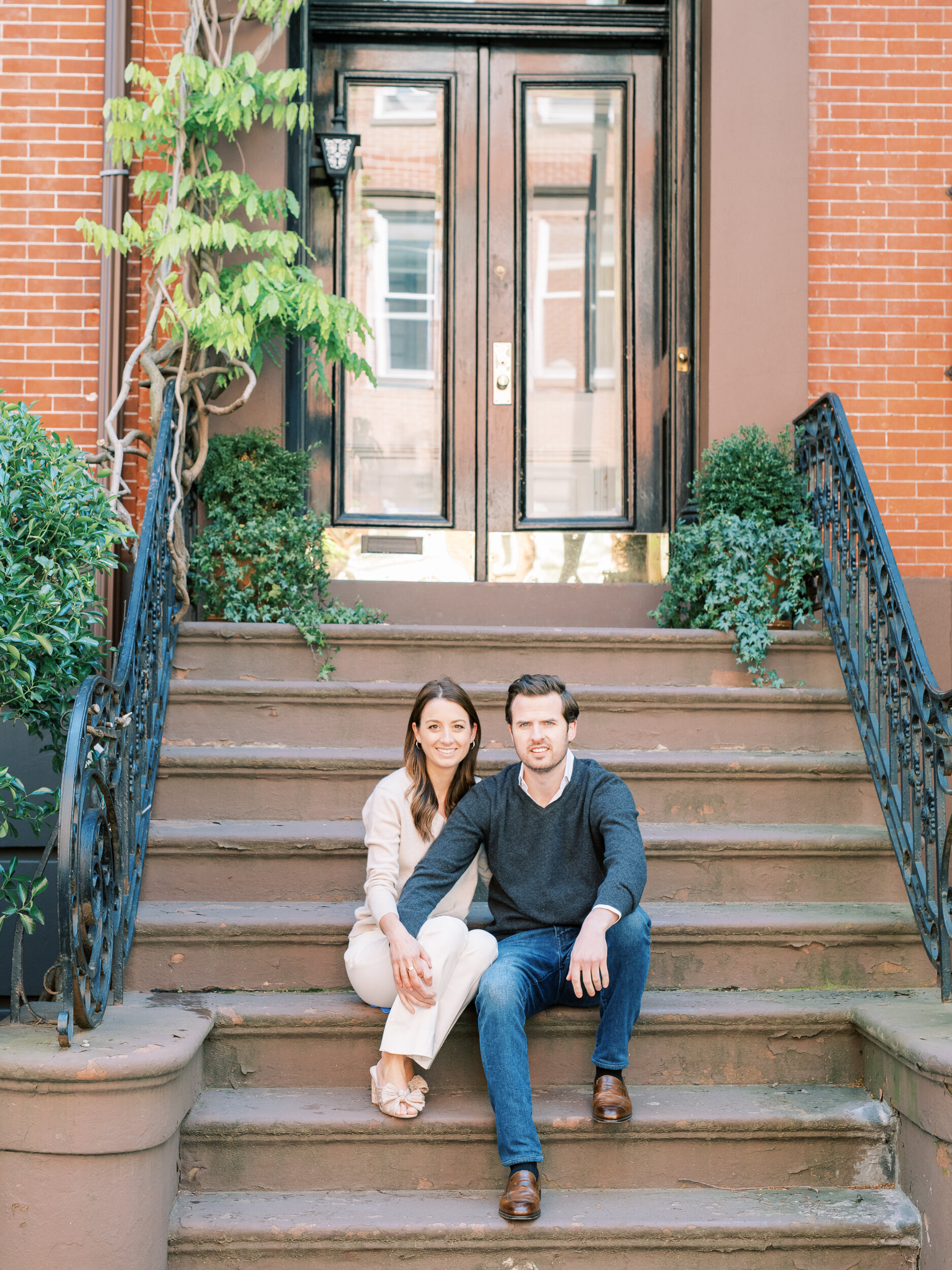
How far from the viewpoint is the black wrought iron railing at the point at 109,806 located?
112 inches

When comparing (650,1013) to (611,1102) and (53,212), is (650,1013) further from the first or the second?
(53,212)

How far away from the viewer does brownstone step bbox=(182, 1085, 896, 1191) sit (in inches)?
119

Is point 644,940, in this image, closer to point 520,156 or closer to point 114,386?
point 114,386

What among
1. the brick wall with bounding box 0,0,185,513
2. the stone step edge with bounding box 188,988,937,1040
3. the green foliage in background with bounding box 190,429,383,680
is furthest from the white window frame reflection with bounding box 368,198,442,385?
the stone step edge with bounding box 188,988,937,1040

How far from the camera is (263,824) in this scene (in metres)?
3.97

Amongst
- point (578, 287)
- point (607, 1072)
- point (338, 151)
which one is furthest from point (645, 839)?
point (338, 151)

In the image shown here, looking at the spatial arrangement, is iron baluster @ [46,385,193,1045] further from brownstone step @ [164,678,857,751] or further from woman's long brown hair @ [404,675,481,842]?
woman's long brown hair @ [404,675,481,842]

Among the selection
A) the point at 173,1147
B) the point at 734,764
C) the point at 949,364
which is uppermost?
the point at 949,364

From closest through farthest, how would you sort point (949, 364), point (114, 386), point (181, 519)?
point (181, 519) < point (114, 386) < point (949, 364)

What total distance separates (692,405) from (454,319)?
1288 millimetres

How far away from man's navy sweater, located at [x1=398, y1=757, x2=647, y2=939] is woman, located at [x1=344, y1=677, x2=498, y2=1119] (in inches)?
3.4

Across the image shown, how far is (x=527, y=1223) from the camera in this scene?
9.29 ft

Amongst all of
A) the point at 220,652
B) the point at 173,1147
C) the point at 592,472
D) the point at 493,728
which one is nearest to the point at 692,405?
the point at 592,472

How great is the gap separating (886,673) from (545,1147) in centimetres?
201
